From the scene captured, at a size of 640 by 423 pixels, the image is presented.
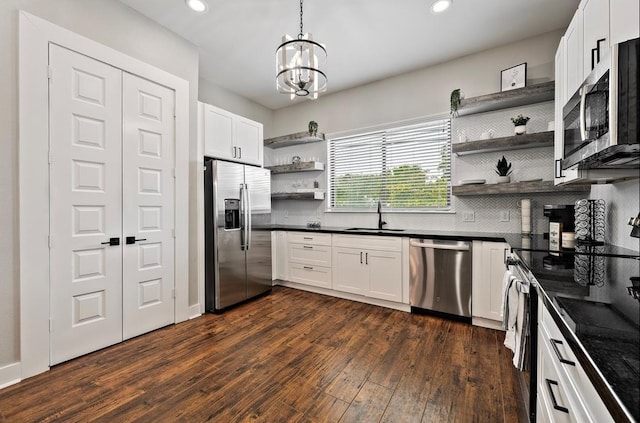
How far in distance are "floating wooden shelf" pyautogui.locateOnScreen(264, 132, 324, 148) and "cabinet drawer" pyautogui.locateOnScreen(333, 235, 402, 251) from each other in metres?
1.73

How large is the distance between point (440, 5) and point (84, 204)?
3642mm

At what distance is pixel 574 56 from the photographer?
210 cm

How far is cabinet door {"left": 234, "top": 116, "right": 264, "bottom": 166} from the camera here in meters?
3.93

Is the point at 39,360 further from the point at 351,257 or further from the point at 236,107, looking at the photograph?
the point at 236,107

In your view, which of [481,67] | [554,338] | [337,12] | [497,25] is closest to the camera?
[554,338]

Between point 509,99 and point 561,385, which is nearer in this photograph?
point 561,385

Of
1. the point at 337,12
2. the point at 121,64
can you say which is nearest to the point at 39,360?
the point at 121,64

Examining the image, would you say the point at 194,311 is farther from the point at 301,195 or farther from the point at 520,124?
the point at 520,124

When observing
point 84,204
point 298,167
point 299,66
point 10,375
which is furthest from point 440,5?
point 10,375

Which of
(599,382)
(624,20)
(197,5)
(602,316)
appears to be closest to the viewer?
(599,382)

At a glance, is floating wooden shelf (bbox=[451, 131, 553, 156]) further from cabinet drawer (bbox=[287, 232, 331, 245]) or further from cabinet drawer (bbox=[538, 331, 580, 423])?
cabinet drawer (bbox=[538, 331, 580, 423])

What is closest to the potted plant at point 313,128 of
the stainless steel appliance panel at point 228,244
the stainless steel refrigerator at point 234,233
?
the stainless steel refrigerator at point 234,233

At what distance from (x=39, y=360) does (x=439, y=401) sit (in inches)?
115

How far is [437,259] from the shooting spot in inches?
127
